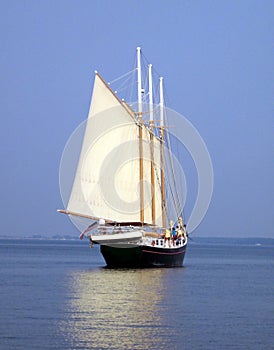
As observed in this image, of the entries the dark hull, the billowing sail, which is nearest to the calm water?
the dark hull

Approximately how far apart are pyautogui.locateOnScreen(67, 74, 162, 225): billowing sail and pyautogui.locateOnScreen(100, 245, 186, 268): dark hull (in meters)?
3.09

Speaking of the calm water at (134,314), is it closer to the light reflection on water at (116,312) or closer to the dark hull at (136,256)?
the light reflection on water at (116,312)

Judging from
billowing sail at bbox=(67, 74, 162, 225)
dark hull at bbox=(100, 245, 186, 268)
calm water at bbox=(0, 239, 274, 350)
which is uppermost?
billowing sail at bbox=(67, 74, 162, 225)

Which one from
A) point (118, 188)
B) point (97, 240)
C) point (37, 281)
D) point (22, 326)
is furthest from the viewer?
point (118, 188)

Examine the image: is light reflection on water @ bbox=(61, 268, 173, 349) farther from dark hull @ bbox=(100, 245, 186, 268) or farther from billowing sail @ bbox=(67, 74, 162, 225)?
billowing sail @ bbox=(67, 74, 162, 225)

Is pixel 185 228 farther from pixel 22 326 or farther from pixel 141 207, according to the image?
pixel 22 326

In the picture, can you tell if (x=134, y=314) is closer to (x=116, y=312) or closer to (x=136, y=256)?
(x=116, y=312)

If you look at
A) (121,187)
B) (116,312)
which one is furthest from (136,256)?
(116,312)

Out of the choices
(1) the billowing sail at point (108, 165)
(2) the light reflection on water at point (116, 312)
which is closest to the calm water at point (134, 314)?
(2) the light reflection on water at point (116, 312)

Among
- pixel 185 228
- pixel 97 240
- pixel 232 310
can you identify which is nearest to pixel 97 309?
pixel 232 310

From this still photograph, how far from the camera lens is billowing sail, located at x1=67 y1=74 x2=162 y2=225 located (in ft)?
→ 220

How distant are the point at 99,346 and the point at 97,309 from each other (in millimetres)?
11215

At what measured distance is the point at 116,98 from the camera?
70562mm

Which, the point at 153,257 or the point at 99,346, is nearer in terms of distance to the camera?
the point at 99,346
